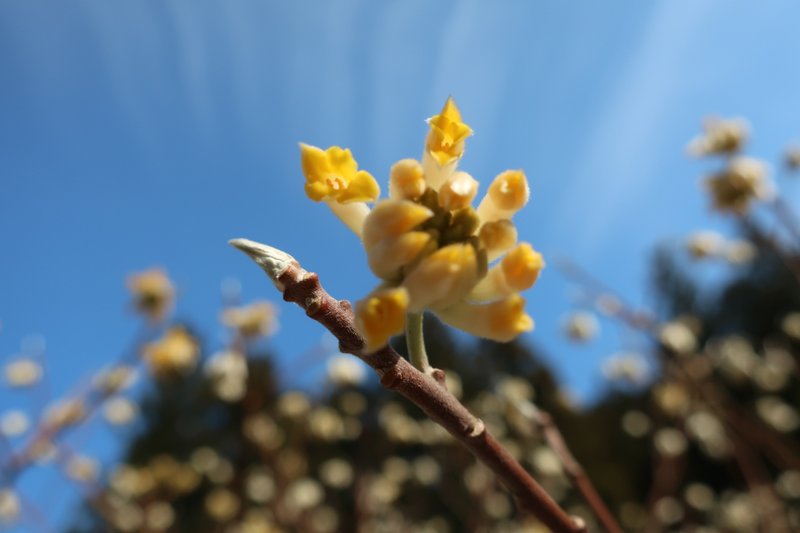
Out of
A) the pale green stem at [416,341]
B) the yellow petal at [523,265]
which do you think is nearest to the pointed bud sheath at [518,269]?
the yellow petal at [523,265]

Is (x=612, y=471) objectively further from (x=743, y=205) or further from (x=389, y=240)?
(x=389, y=240)

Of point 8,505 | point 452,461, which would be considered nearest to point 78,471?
point 8,505

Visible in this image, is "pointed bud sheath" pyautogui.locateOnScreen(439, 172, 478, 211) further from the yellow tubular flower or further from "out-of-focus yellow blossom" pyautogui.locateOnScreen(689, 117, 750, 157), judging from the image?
"out-of-focus yellow blossom" pyautogui.locateOnScreen(689, 117, 750, 157)

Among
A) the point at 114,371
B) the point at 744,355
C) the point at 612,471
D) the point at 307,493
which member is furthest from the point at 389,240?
the point at 612,471

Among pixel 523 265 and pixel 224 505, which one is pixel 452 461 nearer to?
pixel 224 505

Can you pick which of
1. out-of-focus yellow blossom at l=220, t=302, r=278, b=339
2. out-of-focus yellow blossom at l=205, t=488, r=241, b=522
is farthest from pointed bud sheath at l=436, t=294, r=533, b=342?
out-of-focus yellow blossom at l=205, t=488, r=241, b=522

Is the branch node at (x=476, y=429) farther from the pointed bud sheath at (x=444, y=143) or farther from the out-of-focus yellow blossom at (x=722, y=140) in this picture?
the out-of-focus yellow blossom at (x=722, y=140)
